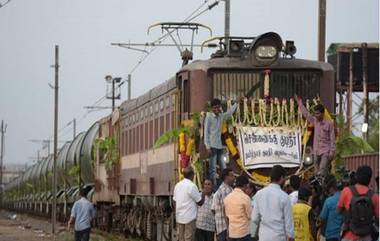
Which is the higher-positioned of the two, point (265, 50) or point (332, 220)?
point (265, 50)

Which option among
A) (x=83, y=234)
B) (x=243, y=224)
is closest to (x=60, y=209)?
(x=83, y=234)

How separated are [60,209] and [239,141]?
3229 cm

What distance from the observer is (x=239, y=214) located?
47.3 ft

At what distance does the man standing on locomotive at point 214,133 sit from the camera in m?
17.3

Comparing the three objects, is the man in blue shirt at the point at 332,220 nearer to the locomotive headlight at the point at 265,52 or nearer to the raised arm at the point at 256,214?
the raised arm at the point at 256,214

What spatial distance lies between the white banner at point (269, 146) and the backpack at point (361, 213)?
6327 mm

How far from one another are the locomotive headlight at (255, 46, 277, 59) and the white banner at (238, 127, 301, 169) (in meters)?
1.33

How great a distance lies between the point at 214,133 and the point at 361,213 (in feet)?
20.6

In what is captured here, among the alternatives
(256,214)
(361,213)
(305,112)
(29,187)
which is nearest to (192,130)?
(305,112)

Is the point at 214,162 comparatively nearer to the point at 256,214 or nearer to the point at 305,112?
the point at 305,112

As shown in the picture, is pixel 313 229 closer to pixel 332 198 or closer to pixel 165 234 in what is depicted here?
pixel 332 198

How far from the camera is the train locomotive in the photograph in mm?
18438

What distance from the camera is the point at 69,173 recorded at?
1705 inches

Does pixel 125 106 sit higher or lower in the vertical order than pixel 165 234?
higher
